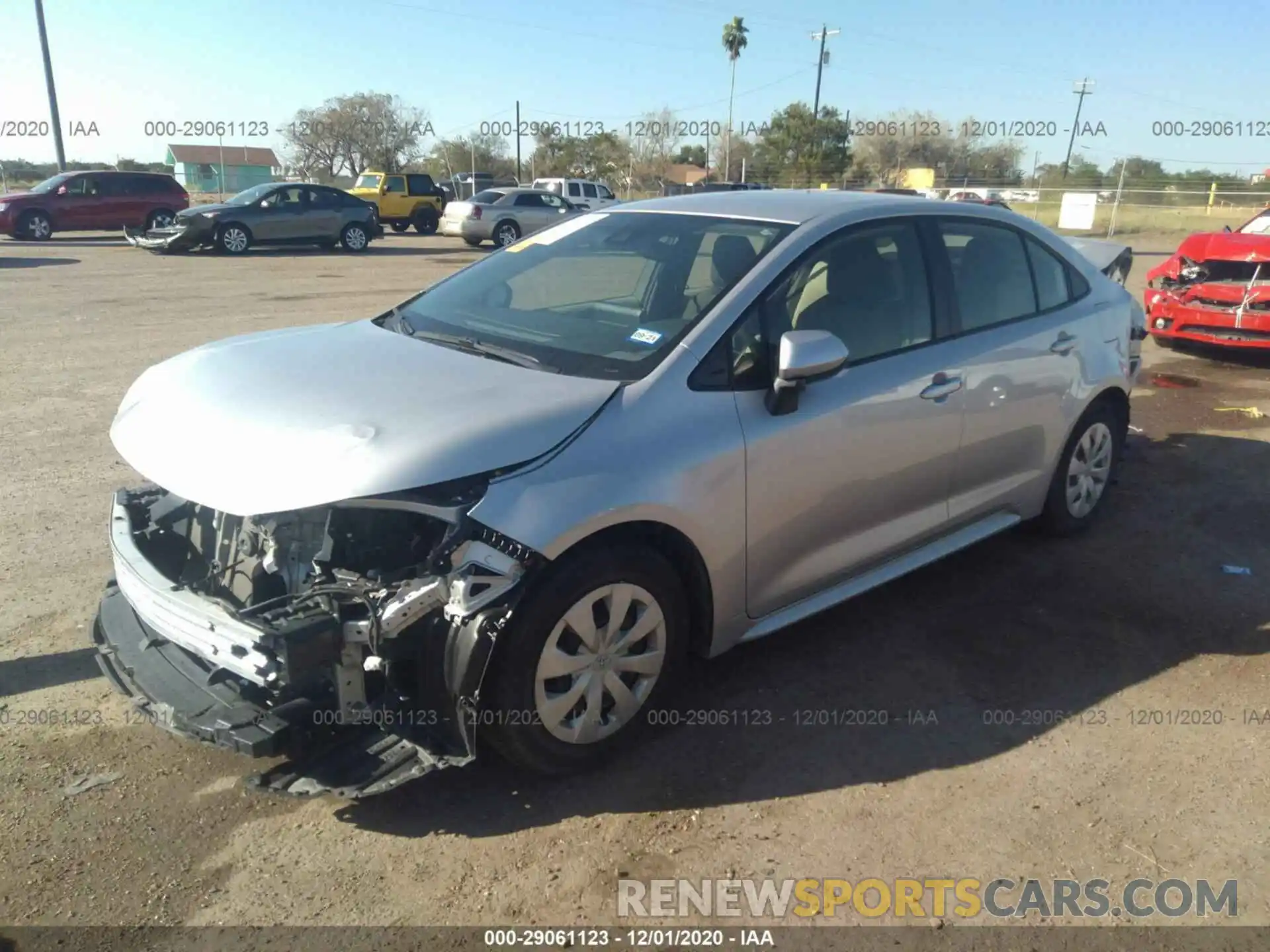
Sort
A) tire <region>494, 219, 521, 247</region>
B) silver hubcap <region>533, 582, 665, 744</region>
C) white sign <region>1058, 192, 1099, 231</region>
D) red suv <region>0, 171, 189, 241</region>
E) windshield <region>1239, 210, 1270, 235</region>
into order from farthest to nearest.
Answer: white sign <region>1058, 192, 1099, 231</region>
tire <region>494, 219, 521, 247</region>
red suv <region>0, 171, 189, 241</region>
windshield <region>1239, 210, 1270, 235</region>
silver hubcap <region>533, 582, 665, 744</region>

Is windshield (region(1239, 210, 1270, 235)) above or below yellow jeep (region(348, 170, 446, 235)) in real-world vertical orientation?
above

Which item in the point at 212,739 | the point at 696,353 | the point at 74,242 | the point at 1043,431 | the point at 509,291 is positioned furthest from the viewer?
the point at 74,242

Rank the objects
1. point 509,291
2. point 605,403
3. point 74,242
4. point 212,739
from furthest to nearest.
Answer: point 74,242 → point 509,291 → point 605,403 → point 212,739

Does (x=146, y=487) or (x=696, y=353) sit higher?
(x=696, y=353)

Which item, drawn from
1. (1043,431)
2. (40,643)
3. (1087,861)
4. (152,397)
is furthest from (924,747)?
(40,643)

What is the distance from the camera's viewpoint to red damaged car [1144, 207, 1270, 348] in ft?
31.3

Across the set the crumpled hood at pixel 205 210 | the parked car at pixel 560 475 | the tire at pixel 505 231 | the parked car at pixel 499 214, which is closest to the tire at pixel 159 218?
the crumpled hood at pixel 205 210

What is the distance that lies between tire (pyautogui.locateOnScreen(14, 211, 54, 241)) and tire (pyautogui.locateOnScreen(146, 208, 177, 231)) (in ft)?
6.81

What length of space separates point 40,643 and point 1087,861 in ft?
12.7

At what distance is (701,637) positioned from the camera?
342 cm


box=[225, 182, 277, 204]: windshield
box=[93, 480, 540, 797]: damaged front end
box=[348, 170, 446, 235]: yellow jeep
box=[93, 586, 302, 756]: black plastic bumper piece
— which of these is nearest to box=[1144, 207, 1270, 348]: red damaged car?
box=[93, 480, 540, 797]: damaged front end

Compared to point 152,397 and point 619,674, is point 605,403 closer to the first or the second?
point 619,674

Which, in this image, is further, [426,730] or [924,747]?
[924,747]

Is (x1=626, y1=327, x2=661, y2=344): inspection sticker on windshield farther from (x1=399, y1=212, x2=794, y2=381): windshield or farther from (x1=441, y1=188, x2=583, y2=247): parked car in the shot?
(x1=441, y1=188, x2=583, y2=247): parked car
